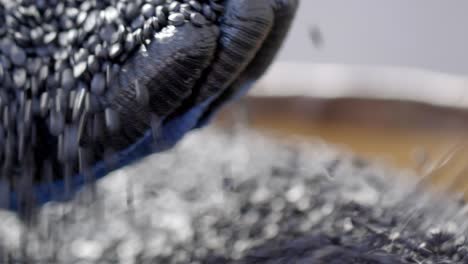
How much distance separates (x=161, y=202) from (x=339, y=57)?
1.03 m

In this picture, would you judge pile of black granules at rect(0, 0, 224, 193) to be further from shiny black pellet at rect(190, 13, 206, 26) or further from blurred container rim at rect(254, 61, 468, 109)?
blurred container rim at rect(254, 61, 468, 109)

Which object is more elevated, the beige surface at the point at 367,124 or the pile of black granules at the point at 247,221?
the pile of black granules at the point at 247,221

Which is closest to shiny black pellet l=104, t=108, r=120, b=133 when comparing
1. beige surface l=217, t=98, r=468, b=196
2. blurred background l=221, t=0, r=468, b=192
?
blurred background l=221, t=0, r=468, b=192

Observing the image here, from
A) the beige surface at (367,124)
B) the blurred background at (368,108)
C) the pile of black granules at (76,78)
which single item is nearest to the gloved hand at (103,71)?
the pile of black granules at (76,78)

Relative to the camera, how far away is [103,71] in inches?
15.3

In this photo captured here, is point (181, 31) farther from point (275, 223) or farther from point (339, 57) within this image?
point (339, 57)

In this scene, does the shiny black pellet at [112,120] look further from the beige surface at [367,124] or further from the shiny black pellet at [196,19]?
the beige surface at [367,124]

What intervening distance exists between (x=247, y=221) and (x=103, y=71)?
0.14m

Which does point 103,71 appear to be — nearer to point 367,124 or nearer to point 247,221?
point 247,221

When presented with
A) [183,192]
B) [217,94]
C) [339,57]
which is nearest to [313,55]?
[339,57]

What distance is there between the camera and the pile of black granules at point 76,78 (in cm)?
38

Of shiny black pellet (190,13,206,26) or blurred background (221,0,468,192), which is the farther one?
blurred background (221,0,468,192)

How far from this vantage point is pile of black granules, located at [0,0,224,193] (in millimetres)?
383

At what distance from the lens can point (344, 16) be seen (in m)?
1.58
